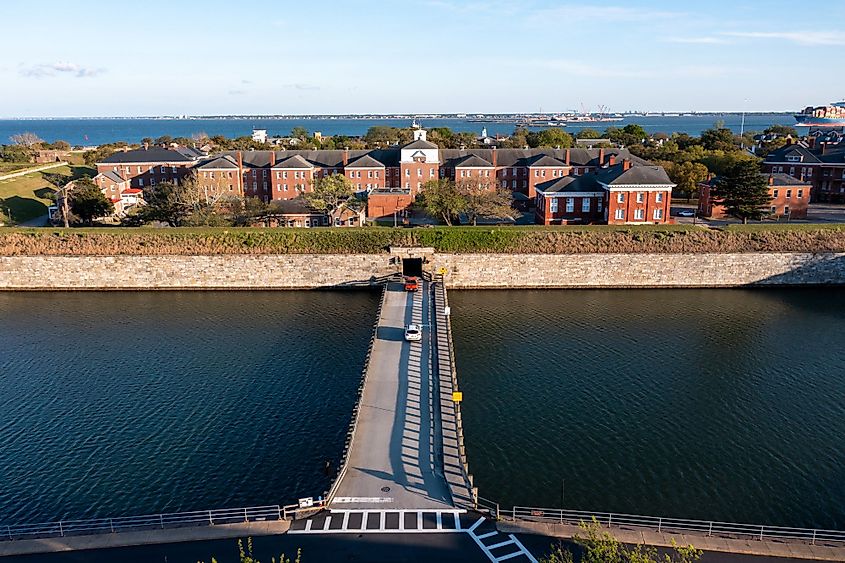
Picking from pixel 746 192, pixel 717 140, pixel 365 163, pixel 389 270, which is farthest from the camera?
pixel 717 140

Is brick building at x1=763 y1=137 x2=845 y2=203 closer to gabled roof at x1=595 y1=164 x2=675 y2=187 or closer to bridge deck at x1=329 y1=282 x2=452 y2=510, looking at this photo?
gabled roof at x1=595 y1=164 x2=675 y2=187

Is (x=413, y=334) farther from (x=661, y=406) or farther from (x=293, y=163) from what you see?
(x=293, y=163)

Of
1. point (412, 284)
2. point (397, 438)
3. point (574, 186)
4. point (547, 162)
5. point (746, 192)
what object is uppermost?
point (547, 162)

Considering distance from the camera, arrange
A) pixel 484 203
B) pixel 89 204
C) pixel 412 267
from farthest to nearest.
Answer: pixel 89 204
pixel 484 203
pixel 412 267

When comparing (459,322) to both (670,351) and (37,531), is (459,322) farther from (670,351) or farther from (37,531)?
(37,531)

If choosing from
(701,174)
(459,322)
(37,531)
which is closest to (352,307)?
(459,322)

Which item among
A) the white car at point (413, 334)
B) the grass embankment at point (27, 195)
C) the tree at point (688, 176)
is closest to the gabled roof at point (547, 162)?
the tree at point (688, 176)

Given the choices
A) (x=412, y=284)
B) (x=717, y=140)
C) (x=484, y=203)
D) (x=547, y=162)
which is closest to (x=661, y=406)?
(x=412, y=284)
